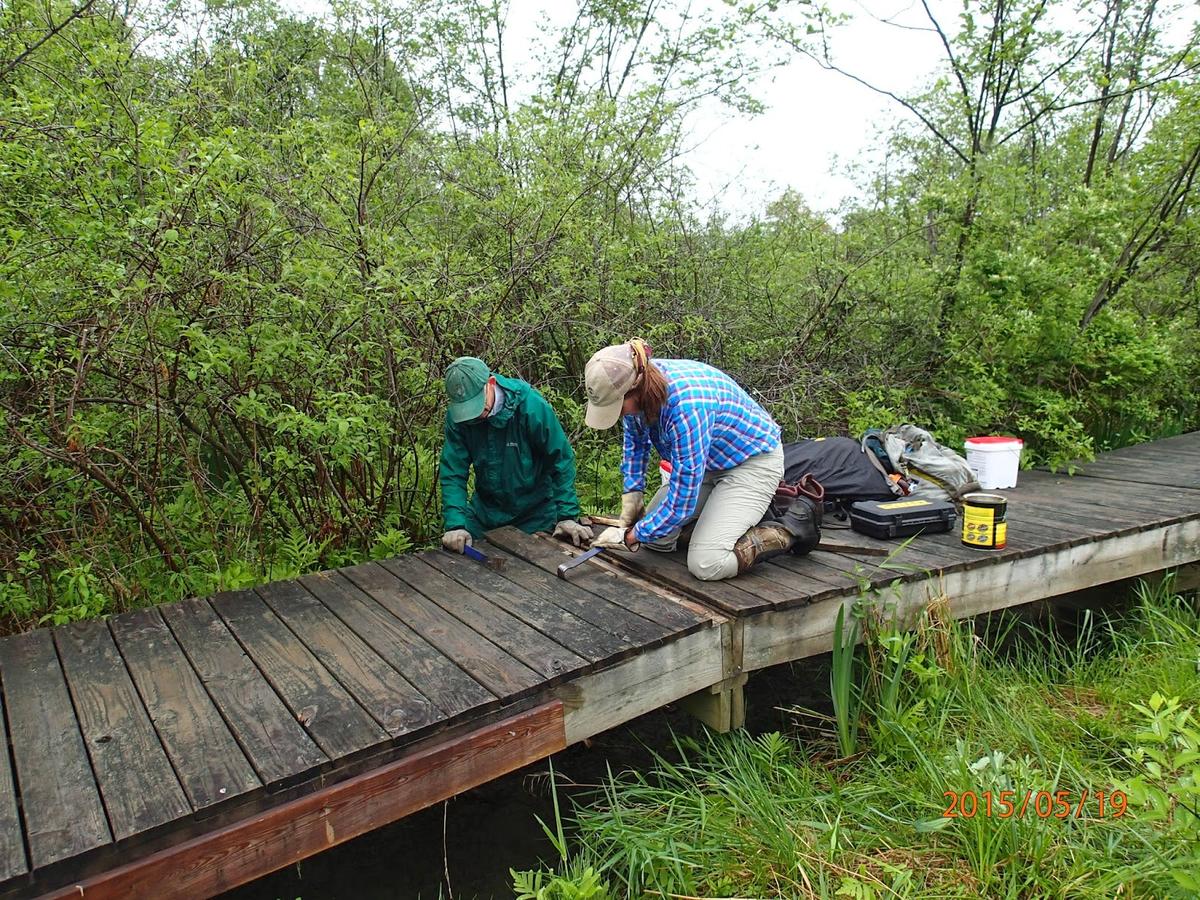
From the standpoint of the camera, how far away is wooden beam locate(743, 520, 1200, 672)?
3121mm

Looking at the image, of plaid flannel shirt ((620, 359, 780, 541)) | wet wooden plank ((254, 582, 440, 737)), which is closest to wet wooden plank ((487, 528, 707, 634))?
plaid flannel shirt ((620, 359, 780, 541))

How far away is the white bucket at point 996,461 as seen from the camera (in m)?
4.91

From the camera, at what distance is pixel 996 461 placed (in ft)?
16.1

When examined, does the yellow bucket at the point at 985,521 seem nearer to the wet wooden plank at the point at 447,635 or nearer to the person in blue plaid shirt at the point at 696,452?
the person in blue plaid shirt at the point at 696,452

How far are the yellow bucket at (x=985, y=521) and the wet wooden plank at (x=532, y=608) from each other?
1868 mm

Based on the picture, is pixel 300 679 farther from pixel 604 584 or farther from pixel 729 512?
pixel 729 512

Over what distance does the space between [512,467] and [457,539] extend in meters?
0.46

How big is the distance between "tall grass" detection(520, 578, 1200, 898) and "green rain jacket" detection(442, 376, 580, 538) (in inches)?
56.9

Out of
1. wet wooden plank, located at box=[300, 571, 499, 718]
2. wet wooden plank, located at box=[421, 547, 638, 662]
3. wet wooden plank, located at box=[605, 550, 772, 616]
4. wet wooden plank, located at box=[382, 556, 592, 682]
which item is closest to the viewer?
wet wooden plank, located at box=[300, 571, 499, 718]

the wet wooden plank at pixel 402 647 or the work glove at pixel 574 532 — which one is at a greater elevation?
the work glove at pixel 574 532

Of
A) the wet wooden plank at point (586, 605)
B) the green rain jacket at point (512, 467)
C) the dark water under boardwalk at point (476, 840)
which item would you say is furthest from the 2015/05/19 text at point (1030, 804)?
the green rain jacket at point (512, 467)

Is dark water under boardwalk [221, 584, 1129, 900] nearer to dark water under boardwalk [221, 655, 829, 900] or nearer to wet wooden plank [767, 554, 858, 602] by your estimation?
dark water under boardwalk [221, 655, 829, 900]

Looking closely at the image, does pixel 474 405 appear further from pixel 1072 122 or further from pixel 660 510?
pixel 1072 122

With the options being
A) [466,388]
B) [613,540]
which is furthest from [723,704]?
[466,388]
